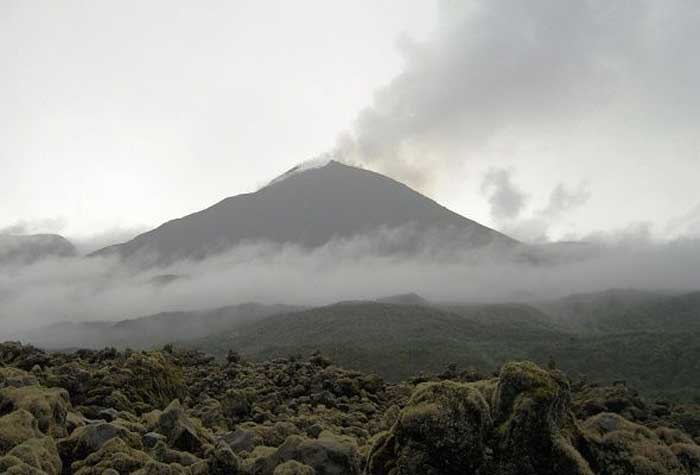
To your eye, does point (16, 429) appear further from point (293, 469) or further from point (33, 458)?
point (293, 469)

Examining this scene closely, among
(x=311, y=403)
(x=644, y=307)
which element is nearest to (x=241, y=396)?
(x=311, y=403)

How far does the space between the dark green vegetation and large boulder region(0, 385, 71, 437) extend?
2314 inches

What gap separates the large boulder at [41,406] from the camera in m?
14.0

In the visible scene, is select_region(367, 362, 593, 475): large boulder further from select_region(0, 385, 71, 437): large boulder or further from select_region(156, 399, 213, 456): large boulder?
select_region(0, 385, 71, 437): large boulder

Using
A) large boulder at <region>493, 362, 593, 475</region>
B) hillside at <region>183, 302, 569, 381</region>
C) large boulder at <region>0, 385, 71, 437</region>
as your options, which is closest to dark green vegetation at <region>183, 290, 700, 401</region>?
hillside at <region>183, 302, 569, 381</region>

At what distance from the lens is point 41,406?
14.2 m

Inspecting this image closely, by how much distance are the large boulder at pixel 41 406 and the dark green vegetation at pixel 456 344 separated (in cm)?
5877

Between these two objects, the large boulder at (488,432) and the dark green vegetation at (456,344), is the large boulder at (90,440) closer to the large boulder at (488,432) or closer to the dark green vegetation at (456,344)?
the large boulder at (488,432)

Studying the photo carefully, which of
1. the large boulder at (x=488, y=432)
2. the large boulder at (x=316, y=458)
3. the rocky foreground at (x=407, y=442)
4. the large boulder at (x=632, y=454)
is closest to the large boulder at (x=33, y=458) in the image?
the rocky foreground at (x=407, y=442)

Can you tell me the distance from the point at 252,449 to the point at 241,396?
11358mm

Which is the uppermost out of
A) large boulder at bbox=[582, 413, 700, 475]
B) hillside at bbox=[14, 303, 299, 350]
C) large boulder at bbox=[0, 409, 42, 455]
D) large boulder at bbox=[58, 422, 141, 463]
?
large boulder at bbox=[0, 409, 42, 455]

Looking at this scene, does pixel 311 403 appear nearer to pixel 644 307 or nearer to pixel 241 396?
pixel 241 396

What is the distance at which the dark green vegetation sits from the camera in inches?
3408

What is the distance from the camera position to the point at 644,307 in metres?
192
